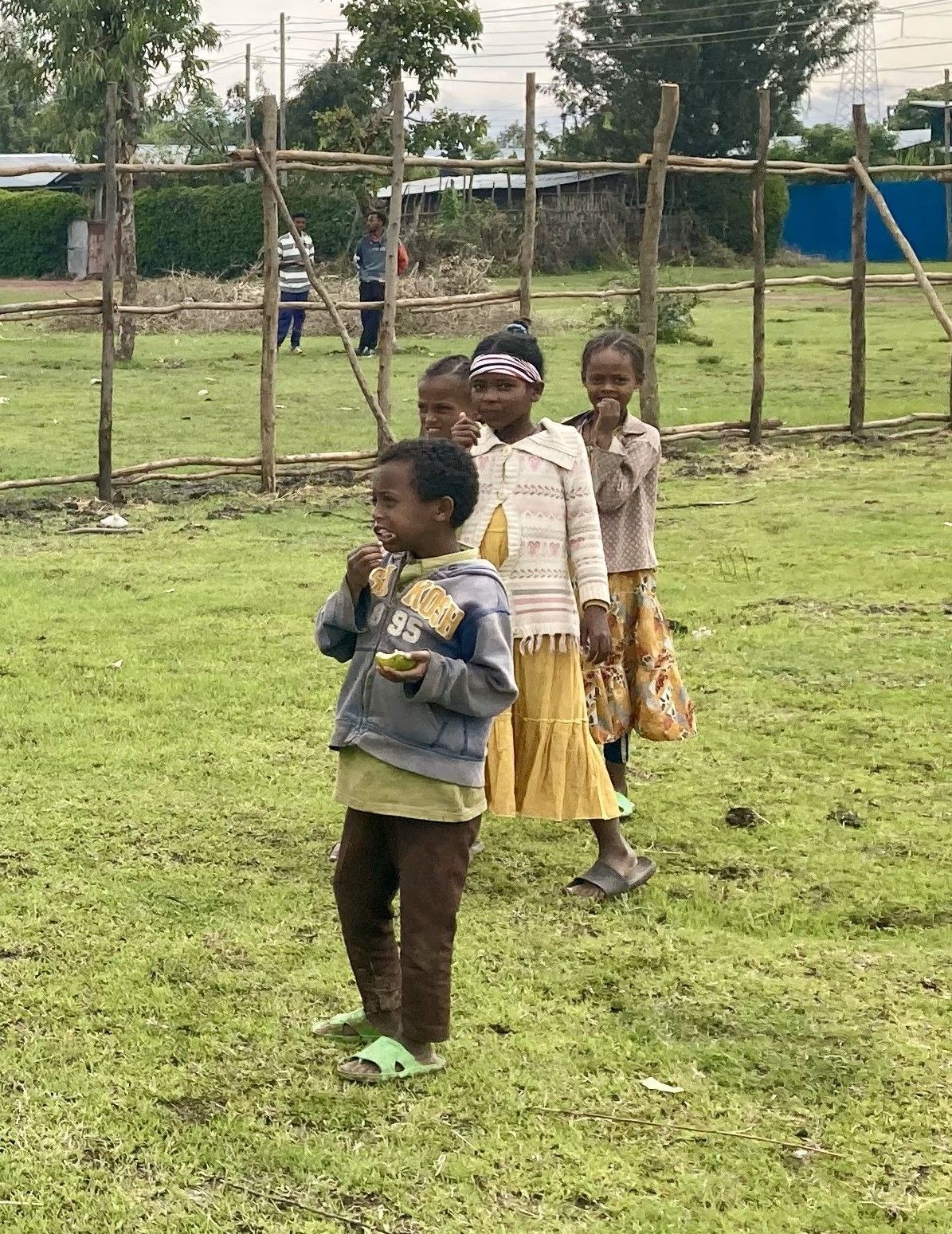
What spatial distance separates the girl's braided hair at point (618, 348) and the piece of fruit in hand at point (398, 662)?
1682mm

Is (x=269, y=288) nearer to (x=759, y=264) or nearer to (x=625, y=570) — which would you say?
(x=759, y=264)

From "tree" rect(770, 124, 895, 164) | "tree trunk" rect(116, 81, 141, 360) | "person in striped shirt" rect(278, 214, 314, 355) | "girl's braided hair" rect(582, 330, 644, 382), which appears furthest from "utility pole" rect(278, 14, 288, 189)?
"girl's braided hair" rect(582, 330, 644, 382)

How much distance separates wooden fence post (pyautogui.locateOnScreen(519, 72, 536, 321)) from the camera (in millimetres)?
9977

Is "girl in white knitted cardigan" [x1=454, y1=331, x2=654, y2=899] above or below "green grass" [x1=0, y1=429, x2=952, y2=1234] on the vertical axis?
above

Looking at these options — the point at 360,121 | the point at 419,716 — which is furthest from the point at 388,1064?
the point at 360,121

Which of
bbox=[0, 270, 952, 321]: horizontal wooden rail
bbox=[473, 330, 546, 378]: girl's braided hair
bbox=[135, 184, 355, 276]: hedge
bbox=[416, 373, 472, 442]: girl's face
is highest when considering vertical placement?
bbox=[135, 184, 355, 276]: hedge

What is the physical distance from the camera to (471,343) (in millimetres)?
18078

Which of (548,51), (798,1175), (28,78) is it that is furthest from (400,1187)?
(548,51)

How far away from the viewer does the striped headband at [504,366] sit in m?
3.81

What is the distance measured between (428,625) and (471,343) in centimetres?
1537

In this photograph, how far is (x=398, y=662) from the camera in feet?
9.29

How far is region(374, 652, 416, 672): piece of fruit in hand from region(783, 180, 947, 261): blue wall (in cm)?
3417

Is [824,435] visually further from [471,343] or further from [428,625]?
[428,625]

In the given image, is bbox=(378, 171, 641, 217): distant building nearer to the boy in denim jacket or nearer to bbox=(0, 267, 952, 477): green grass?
bbox=(0, 267, 952, 477): green grass
